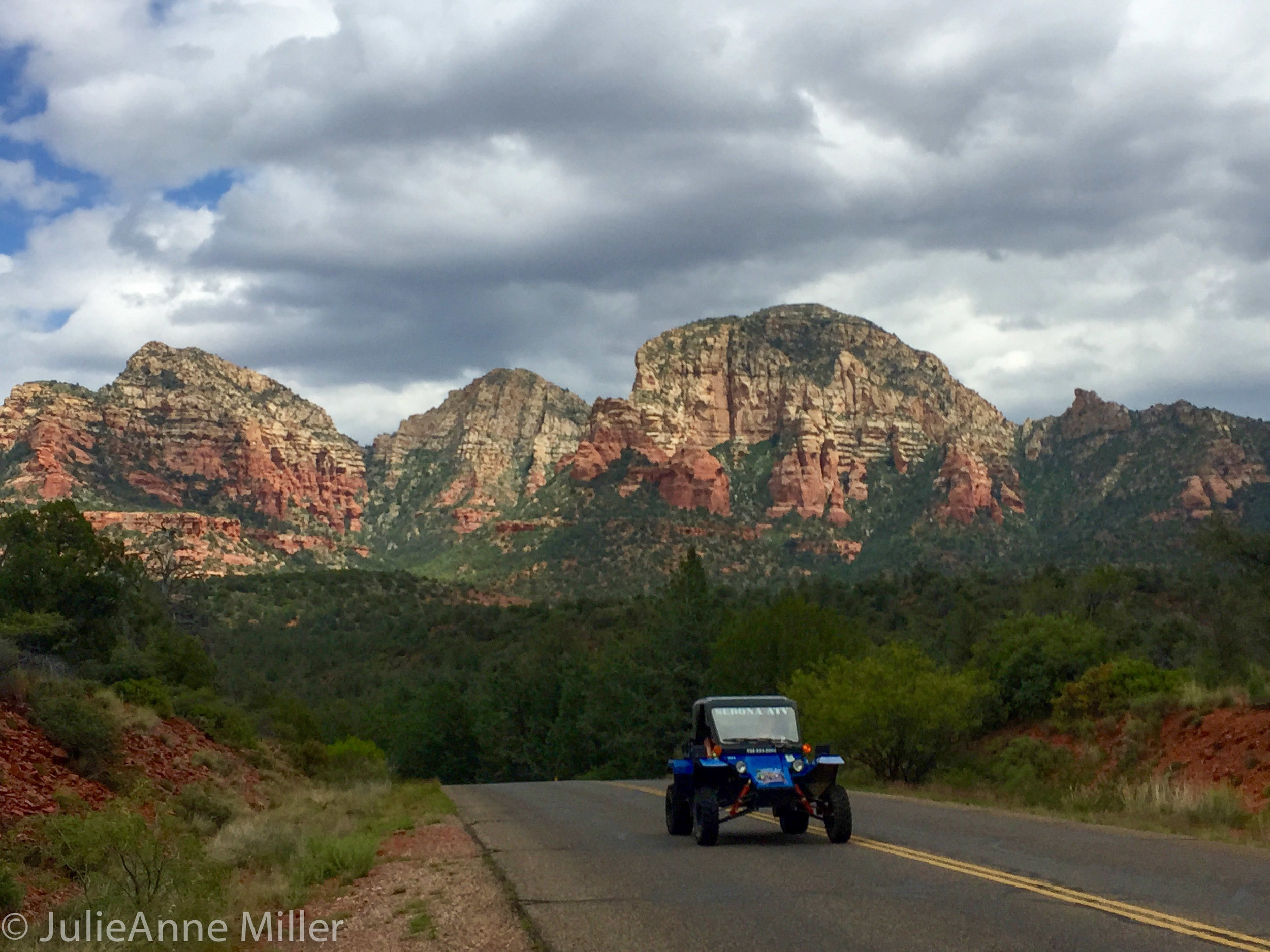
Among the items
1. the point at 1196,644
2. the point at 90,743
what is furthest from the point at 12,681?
the point at 1196,644

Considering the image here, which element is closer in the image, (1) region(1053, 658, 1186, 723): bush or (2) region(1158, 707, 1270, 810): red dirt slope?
(2) region(1158, 707, 1270, 810): red dirt slope

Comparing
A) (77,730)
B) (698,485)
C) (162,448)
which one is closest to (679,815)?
(77,730)

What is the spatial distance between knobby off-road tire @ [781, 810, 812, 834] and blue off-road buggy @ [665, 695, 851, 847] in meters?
0.01

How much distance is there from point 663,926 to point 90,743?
17.0 metres

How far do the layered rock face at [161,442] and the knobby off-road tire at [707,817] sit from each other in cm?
13318

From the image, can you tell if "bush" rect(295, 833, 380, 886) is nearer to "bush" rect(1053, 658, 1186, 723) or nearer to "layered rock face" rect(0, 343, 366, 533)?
"bush" rect(1053, 658, 1186, 723)

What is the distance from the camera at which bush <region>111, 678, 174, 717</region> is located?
31.5 meters

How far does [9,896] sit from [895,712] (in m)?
23.4

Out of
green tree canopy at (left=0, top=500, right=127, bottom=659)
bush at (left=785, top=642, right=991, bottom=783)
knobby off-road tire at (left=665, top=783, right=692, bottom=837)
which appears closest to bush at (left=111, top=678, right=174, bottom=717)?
green tree canopy at (left=0, top=500, right=127, bottom=659)

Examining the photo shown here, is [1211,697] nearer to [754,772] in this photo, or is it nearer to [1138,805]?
[1138,805]

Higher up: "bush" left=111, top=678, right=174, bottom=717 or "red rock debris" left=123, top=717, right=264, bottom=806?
"bush" left=111, top=678, right=174, bottom=717

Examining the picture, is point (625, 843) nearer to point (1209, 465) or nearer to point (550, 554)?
point (550, 554)

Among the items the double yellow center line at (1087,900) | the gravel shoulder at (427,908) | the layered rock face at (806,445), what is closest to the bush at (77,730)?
the gravel shoulder at (427,908)

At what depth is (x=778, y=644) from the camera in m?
49.1
